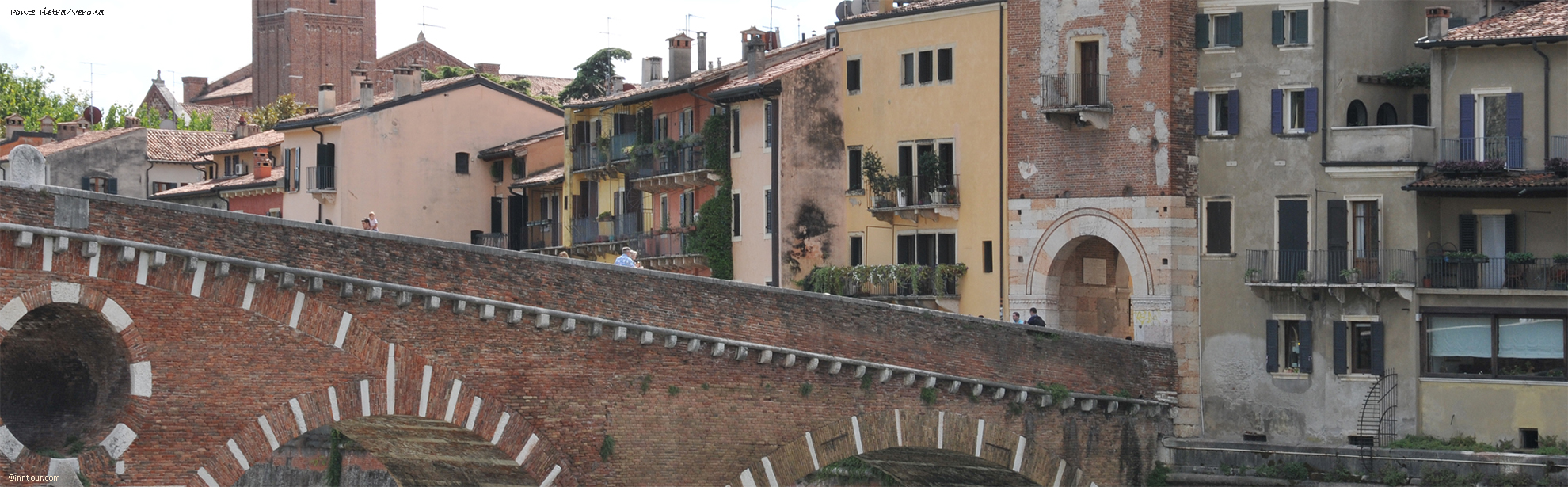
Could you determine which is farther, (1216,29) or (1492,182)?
(1216,29)

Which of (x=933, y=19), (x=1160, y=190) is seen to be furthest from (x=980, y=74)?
(x=1160, y=190)

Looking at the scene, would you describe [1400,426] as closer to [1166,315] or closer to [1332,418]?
[1332,418]

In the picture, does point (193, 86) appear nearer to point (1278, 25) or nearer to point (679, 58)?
point (679, 58)

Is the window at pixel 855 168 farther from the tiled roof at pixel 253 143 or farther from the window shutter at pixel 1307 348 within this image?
the tiled roof at pixel 253 143

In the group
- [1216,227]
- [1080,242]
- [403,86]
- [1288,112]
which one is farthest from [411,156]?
[1288,112]

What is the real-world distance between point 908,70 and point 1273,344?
1181 centimetres

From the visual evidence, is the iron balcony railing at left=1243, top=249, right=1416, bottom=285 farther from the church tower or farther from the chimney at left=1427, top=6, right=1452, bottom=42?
the church tower

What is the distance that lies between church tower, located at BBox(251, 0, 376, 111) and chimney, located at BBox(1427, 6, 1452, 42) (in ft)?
301

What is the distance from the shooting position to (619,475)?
117 feet

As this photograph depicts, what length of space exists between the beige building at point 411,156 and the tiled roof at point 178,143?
1500 cm

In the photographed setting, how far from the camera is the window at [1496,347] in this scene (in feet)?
131

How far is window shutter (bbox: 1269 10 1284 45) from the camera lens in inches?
1710

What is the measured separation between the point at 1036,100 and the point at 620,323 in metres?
14.3

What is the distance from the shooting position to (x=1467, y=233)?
137 ft
